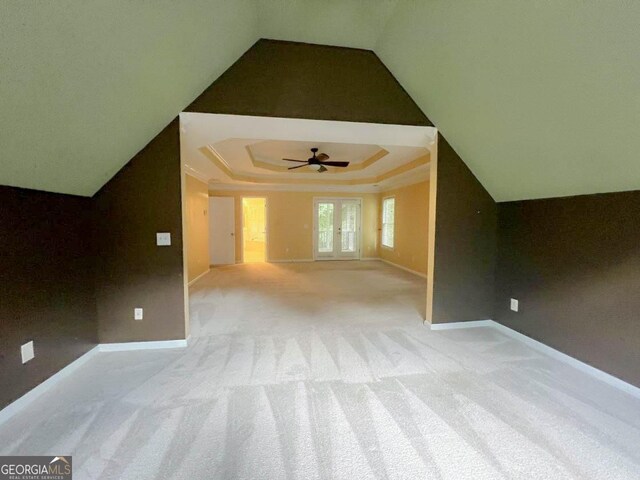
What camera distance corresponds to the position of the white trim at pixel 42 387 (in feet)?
5.59

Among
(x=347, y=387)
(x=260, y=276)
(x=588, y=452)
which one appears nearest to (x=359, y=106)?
(x=347, y=387)

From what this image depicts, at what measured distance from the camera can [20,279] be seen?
1.82 meters

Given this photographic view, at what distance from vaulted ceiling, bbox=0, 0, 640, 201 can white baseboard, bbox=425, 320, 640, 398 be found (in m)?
1.50

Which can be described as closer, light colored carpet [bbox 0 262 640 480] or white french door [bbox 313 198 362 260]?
light colored carpet [bbox 0 262 640 480]

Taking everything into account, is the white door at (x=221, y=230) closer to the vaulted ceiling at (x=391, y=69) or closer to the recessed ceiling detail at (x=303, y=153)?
the recessed ceiling detail at (x=303, y=153)

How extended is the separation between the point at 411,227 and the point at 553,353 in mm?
4332

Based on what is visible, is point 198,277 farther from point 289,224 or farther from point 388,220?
point 388,220

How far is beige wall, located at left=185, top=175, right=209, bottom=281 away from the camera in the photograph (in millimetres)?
5105

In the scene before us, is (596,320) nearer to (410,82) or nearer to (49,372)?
(410,82)

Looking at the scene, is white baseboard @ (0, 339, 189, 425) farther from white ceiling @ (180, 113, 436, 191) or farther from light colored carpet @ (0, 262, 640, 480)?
white ceiling @ (180, 113, 436, 191)

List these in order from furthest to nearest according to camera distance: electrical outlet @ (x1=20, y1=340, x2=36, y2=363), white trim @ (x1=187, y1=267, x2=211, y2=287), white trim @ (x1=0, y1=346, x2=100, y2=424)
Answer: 1. white trim @ (x1=187, y1=267, x2=211, y2=287)
2. electrical outlet @ (x1=20, y1=340, x2=36, y2=363)
3. white trim @ (x1=0, y1=346, x2=100, y2=424)

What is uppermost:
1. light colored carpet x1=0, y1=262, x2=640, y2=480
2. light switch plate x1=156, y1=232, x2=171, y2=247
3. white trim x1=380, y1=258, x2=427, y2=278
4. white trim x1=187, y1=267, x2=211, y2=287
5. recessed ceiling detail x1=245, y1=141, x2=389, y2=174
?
recessed ceiling detail x1=245, y1=141, x2=389, y2=174

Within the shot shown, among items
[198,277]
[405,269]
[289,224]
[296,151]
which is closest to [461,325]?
[405,269]

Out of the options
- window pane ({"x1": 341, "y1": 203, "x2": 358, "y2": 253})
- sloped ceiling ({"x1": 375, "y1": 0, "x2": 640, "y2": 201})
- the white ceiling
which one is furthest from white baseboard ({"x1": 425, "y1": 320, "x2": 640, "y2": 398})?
window pane ({"x1": 341, "y1": 203, "x2": 358, "y2": 253})
